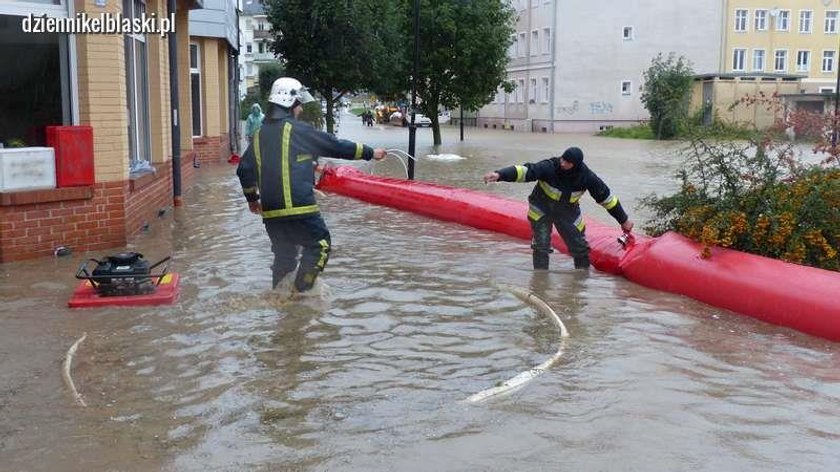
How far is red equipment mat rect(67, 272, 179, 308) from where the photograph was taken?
738 centimetres

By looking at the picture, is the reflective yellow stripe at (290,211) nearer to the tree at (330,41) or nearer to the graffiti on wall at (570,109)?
the tree at (330,41)

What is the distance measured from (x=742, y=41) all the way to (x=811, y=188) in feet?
179

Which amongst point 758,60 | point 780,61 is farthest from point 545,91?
point 780,61

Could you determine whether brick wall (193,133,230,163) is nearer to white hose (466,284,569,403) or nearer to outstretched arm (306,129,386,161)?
outstretched arm (306,129,386,161)

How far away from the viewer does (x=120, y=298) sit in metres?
7.43

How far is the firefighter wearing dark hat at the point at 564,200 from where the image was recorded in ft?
29.3

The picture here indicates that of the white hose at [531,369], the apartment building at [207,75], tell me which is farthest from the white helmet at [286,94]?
the apartment building at [207,75]

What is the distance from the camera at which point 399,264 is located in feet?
32.0

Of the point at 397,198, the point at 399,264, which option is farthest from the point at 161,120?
the point at 399,264

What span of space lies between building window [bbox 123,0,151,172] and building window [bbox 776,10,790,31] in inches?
2182

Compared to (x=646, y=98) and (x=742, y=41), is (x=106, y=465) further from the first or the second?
(x=742, y=41)

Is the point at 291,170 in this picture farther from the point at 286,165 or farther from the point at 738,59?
the point at 738,59

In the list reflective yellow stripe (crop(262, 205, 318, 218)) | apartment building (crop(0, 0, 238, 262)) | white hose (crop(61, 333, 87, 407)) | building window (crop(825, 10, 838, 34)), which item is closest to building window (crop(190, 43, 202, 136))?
apartment building (crop(0, 0, 238, 262))

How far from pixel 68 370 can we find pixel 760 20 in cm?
6058
